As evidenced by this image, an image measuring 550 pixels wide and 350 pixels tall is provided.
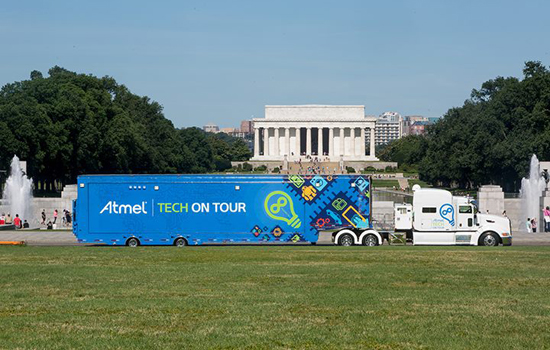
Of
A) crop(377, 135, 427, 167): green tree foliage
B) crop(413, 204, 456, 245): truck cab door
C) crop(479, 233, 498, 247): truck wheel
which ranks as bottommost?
crop(479, 233, 498, 247): truck wheel

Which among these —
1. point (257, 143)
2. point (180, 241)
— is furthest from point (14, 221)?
point (257, 143)

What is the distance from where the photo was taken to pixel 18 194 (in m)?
56.7

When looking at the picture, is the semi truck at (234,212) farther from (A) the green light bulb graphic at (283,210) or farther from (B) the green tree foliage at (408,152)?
(B) the green tree foliage at (408,152)

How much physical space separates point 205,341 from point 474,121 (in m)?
83.7

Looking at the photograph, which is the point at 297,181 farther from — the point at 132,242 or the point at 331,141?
the point at 331,141

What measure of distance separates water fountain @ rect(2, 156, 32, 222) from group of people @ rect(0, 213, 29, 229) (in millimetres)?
832

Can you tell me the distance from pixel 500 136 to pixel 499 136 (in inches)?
7.1

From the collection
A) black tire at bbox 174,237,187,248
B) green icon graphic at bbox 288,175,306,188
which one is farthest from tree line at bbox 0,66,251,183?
green icon graphic at bbox 288,175,306,188

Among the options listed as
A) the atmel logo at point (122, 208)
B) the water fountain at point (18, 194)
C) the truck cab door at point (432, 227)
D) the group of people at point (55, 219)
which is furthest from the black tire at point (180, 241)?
the water fountain at point (18, 194)

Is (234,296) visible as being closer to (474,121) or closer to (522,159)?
(522,159)

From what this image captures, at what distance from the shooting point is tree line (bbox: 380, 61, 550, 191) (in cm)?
7975

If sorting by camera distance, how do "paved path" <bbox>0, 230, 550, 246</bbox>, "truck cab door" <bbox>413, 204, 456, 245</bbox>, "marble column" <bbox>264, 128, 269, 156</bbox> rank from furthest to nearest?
1. "marble column" <bbox>264, 128, 269, 156</bbox>
2. "paved path" <bbox>0, 230, 550, 246</bbox>
3. "truck cab door" <bbox>413, 204, 456, 245</bbox>

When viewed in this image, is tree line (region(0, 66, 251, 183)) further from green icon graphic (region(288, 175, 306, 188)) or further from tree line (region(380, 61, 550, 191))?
green icon graphic (region(288, 175, 306, 188))

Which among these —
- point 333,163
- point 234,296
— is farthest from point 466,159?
point 234,296
